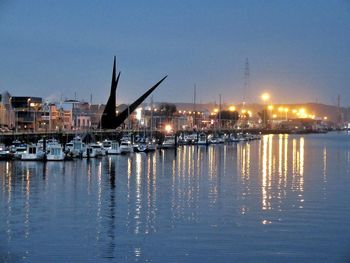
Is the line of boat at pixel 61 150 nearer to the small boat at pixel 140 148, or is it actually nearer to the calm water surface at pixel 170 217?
the small boat at pixel 140 148

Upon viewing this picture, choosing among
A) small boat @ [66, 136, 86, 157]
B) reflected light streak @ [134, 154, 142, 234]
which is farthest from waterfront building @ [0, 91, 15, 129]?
reflected light streak @ [134, 154, 142, 234]

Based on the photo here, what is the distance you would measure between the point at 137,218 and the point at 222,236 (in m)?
2.73

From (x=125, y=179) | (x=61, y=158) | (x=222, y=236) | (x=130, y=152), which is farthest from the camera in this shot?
(x=130, y=152)

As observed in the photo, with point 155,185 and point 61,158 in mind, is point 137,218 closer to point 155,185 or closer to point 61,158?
point 155,185

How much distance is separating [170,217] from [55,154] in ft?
57.9

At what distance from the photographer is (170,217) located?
55.2 ft

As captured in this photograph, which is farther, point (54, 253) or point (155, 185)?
point (155, 185)

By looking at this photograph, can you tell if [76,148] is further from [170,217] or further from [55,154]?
[170,217]

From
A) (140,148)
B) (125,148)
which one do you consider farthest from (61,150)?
(140,148)

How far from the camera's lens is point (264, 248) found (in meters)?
13.6

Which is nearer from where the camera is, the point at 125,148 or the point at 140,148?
the point at 125,148

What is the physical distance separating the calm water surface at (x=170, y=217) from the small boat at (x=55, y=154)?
15.2ft

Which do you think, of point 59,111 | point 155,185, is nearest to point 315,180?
point 155,185

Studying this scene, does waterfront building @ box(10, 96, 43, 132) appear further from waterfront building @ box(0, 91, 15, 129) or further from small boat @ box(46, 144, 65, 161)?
small boat @ box(46, 144, 65, 161)
